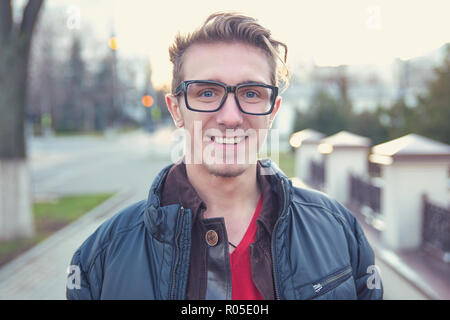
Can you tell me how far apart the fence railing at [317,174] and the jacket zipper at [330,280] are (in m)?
9.23

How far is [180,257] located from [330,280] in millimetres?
625

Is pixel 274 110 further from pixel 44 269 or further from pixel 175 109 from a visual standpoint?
pixel 44 269

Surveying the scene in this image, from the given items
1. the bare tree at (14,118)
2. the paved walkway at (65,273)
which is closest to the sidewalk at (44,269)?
the paved walkway at (65,273)

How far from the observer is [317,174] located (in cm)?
1120

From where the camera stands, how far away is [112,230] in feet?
5.28

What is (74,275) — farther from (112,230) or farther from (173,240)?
(173,240)

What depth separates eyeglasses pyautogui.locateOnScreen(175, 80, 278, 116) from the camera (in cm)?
155

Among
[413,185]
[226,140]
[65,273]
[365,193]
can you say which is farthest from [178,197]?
[365,193]

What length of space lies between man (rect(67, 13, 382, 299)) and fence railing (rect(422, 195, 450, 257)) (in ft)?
12.4

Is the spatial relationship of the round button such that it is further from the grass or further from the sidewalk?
the grass

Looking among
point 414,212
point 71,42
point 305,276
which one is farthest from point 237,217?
point 71,42

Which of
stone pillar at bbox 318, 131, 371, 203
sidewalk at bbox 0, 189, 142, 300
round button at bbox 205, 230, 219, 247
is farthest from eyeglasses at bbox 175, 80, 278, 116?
stone pillar at bbox 318, 131, 371, 203

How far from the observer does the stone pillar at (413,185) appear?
5.46m
